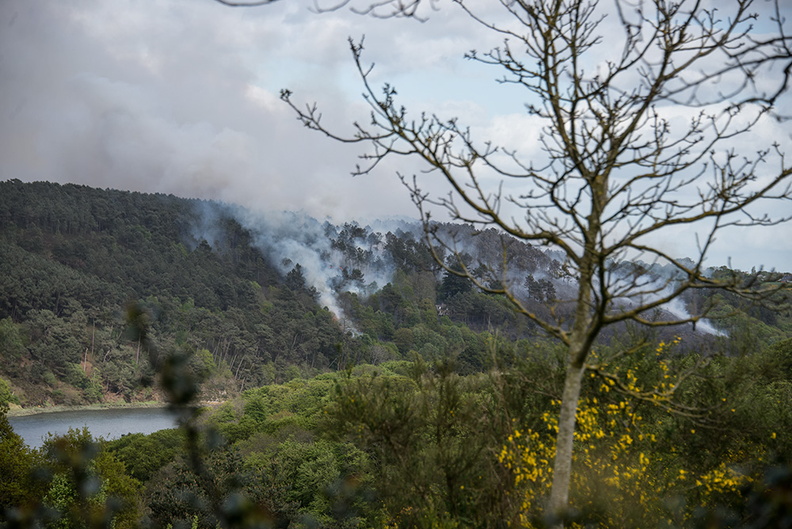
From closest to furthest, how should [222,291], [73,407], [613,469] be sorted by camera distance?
[613,469]
[73,407]
[222,291]

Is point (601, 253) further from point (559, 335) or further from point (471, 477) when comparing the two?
point (471, 477)

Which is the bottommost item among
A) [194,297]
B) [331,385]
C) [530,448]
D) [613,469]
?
[613,469]

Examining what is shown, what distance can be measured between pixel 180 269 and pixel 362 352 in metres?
33.6

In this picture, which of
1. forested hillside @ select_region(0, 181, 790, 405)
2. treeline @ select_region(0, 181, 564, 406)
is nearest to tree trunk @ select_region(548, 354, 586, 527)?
forested hillside @ select_region(0, 181, 790, 405)

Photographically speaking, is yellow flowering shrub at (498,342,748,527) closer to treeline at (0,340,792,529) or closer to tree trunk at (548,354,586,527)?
treeline at (0,340,792,529)

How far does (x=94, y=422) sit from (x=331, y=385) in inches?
1061

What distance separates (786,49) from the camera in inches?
87.4

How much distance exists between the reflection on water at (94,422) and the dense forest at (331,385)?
366cm

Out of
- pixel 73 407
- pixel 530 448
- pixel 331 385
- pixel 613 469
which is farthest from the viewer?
pixel 73 407

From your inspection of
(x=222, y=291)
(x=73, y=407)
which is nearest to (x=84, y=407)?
(x=73, y=407)

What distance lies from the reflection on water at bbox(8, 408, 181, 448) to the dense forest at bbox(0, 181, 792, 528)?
12.0 feet

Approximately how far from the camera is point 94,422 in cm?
5291

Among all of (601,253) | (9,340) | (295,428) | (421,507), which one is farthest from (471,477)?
(9,340)

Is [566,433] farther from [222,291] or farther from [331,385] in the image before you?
[222,291]
